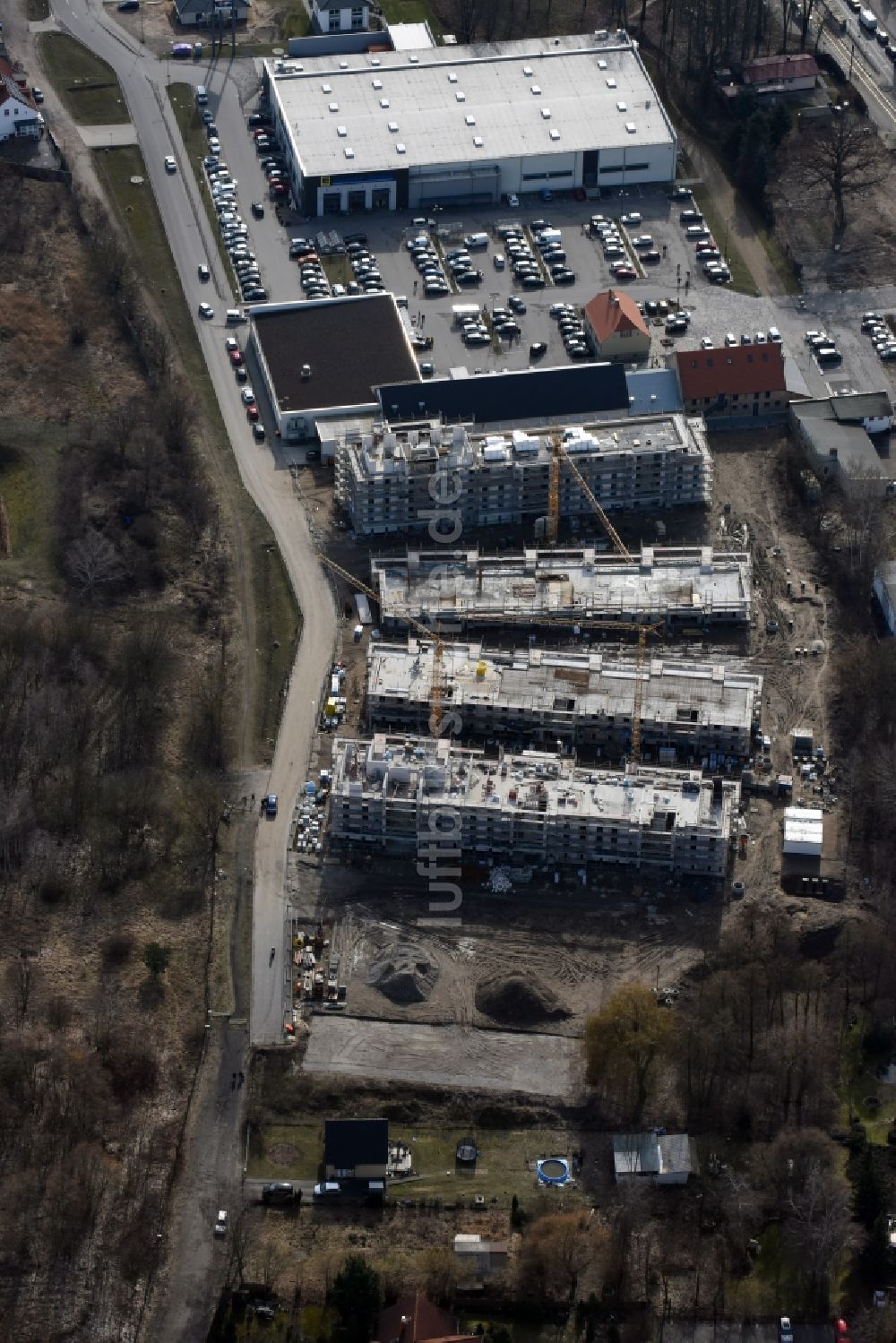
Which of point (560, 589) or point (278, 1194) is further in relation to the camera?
point (560, 589)

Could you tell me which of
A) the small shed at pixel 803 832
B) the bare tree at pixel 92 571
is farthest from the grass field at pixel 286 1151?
the bare tree at pixel 92 571

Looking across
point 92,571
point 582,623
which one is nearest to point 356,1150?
point 582,623

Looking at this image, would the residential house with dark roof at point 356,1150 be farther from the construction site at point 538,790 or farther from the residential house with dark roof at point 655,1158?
the residential house with dark roof at point 655,1158

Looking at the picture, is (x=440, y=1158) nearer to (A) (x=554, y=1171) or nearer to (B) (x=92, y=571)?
(A) (x=554, y=1171)

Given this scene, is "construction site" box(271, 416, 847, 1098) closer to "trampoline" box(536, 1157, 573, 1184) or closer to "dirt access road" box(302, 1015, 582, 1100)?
"dirt access road" box(302, 1015, 582, 1100)

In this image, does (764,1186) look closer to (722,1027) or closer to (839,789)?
(722,1027)

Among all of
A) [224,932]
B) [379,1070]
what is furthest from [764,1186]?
[224,932]

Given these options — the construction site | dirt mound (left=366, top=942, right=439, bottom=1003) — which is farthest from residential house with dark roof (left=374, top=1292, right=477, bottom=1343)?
dirt mound (left=366, top=942, right=439, bottom=1003)
